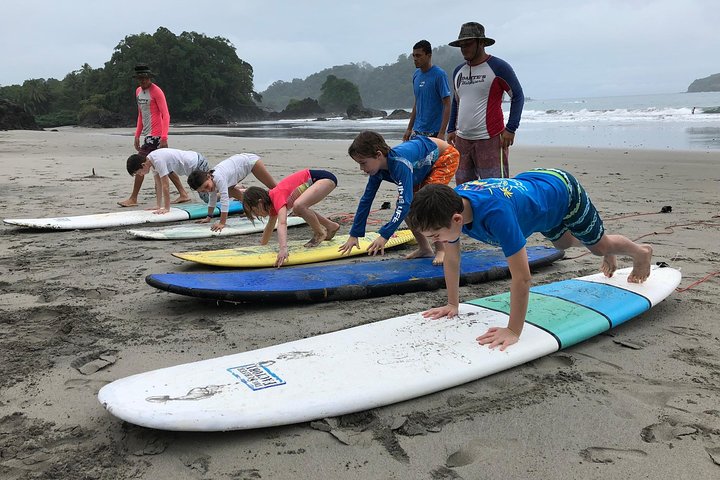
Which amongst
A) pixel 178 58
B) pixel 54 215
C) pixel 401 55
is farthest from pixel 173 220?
pixel 401 55

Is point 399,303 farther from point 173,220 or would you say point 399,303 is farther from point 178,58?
point 178,58

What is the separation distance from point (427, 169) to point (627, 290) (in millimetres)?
1858

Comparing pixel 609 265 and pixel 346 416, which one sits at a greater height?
pixel 609 265

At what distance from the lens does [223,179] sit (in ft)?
19.2

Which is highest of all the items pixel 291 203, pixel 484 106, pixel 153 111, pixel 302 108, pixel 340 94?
pixel 340 94

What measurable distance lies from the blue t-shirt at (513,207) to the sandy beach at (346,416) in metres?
0.68

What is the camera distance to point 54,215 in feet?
21.7

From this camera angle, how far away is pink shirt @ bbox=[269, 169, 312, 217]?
16.2ft

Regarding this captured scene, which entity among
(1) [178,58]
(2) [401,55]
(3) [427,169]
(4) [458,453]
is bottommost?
(4) [458,453]

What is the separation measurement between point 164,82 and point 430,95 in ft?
213

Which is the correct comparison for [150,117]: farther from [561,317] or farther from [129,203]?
[561,317]

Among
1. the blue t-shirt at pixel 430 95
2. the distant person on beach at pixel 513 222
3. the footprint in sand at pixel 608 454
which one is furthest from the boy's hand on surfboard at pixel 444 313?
the blue t-shirt at pixel 430 95

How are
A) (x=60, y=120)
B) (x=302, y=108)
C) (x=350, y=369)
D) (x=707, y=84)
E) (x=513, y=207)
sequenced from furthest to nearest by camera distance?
1. (x=707, y=84)
2. (x=302, y=108)
3. (x=60, y=120)
4. (x=513, y=207)
5. (x=350, y=369)

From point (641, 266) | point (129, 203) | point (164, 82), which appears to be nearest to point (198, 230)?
point (129, 203)
